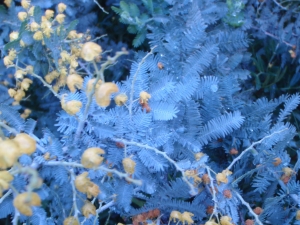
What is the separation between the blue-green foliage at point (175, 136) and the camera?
104 centimetres

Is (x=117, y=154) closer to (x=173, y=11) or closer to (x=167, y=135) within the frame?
(x=167, y=135)

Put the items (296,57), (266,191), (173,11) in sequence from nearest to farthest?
(266,191), (173,11), (296,57)

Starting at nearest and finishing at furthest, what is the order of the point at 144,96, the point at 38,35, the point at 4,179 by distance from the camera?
the point at 4,179, the point at 144,96, the point at 38,35

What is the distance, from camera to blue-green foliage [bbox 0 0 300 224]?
1038mm

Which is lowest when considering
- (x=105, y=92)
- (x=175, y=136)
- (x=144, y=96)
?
(x=175, y=136)

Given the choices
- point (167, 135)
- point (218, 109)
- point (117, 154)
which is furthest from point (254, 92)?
point (117, 154)

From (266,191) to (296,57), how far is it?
2.30ft

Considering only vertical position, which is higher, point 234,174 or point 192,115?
point 192,115

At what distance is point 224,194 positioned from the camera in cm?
111

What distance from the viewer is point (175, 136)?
114cm

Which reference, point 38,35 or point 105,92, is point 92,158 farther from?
point 38,35

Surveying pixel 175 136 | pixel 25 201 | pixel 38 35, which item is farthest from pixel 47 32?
pixel 25 201

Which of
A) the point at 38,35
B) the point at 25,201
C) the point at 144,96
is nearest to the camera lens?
the point at 25,201

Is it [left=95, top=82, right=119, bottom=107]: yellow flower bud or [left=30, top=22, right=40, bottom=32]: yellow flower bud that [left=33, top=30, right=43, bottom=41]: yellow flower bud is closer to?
[left=30, top=22, right=40, bottom=32]: yellow flower bud
